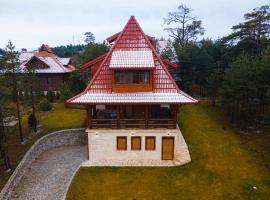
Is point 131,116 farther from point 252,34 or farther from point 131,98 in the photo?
point 252,34

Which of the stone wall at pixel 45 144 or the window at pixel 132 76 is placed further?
the window at pixel 132 76

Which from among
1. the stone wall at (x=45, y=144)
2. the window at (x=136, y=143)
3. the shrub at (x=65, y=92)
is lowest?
the stone wall at (x=45, y=144)

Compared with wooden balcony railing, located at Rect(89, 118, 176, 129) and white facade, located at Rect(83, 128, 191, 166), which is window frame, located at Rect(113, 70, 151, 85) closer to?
wooden balcony railing, located at Rect(89, 118, 176, 129)

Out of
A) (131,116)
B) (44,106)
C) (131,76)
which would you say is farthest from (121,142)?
(44,106)

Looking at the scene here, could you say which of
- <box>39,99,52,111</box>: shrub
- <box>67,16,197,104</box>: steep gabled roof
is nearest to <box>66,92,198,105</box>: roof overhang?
<box>67,16,197,104</box>: steep gabled roof

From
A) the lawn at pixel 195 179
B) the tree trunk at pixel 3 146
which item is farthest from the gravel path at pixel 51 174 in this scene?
the tree trunk at pixel 3 146

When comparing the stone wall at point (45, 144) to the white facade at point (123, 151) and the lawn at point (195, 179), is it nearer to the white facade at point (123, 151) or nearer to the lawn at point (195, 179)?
the lawn at point (195, 179)

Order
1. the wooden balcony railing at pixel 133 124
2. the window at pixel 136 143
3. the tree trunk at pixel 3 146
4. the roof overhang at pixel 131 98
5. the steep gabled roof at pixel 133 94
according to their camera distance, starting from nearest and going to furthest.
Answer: the tree trunk at pixel 3 146
the roof overhang at pixel 131 98
the steep gabled roof at pixel 133 94
the wooden balcony railing at pixel 133 124
the window at pixel 136 143
